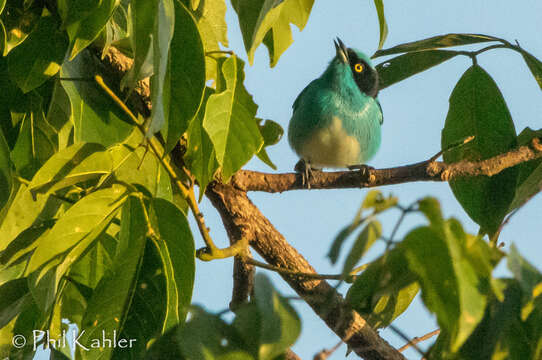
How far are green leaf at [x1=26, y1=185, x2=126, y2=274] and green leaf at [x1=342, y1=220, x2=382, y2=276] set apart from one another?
32.1 inches

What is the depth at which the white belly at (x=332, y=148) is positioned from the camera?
4176 mm

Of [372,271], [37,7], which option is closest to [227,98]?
[37,7]

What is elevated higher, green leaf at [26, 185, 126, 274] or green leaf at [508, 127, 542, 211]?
green leaf at [508, 127, 542, 211]

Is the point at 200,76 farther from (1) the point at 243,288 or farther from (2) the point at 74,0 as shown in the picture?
(1) the point at 243,288

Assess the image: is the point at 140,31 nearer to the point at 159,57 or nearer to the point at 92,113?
the point at 159,57

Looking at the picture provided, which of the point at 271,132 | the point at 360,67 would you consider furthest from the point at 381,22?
the point at 360,67

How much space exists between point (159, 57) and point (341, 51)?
3.52m

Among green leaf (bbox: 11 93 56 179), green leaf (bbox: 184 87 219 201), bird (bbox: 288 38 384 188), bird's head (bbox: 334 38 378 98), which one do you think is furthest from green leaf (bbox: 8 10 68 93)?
bird's head (bbox: 334 38 378 98)

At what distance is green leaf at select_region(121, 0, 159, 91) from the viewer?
160 cm

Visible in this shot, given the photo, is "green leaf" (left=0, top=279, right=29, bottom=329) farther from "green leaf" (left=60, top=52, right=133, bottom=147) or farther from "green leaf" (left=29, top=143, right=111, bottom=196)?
"green leaf" (left=60, top=52, right=133, bottom=147)

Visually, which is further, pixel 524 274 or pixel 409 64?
pixel 409 64

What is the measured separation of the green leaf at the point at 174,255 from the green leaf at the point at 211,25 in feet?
2.18

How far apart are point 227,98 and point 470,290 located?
3.90ft

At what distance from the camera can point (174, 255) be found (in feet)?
5.81
